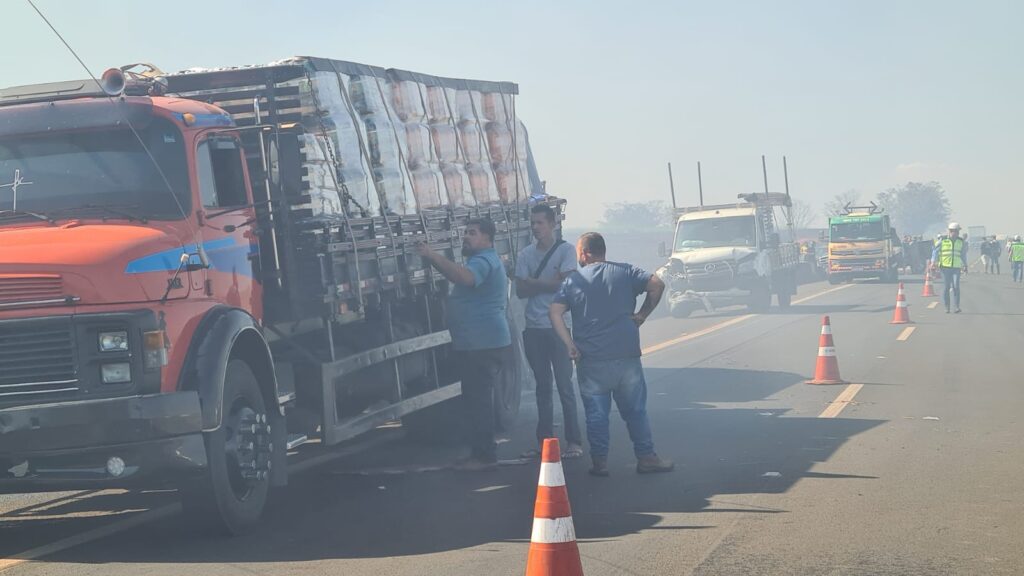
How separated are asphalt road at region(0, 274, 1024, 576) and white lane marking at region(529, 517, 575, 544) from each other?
27.6 inches

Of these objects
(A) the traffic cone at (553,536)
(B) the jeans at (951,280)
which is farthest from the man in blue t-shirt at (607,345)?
(B) the jeans at (951,280)

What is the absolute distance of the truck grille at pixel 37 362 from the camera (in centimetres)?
675

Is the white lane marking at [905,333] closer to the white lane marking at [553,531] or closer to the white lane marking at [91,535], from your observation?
the white lane marking at [91,535]

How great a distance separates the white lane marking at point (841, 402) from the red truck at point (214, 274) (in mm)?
3754

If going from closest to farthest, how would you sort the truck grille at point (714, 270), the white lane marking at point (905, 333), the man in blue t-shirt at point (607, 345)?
the man in blue t-shirt at point (607, 345), the white lane marking at point (905, 333), the truck grille at point (714, 270)

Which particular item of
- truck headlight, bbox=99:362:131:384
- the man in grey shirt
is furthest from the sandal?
truck headlight, bbox=99:362:131:384

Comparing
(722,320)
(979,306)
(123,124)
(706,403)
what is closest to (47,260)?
(123,124)

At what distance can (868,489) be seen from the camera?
27.3ft

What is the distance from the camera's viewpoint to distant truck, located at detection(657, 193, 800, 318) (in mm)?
30328

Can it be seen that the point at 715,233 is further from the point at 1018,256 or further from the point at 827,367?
the point at 1018,256

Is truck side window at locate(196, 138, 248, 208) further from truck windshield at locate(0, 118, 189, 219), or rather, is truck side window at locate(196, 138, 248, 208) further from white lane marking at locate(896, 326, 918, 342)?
white lane marking at locate(896, 326, 918, 342)

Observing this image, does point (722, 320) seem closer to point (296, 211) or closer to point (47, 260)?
point (296, 211)

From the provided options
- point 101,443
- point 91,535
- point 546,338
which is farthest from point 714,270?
point 101,443

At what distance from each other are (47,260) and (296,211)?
2.43m
